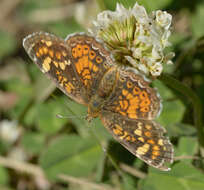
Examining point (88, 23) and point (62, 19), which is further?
point (62, 19)

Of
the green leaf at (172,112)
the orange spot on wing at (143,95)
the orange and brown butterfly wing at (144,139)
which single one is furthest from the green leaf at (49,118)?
the orange spot on wing at (143,95)

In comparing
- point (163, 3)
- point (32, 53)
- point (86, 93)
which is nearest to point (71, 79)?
point (86, 93)

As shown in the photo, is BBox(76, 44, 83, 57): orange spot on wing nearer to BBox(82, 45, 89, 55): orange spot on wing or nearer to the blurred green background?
BBox(82, 45, 89, 55): orange spot on wing

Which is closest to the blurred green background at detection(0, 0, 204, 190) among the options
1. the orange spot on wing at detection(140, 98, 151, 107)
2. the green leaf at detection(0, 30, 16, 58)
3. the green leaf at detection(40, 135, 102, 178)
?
the green leaf at detection(40, 135, 102, 178)

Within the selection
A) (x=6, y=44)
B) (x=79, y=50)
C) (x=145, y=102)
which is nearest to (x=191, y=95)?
(x=145, y=102)

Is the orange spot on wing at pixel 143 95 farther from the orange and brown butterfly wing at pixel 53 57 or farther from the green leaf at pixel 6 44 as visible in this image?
the green leaf at pixel 6 44

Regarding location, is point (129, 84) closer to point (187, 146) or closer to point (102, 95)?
point (102, 95)

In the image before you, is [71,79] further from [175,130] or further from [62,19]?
[62,19]
